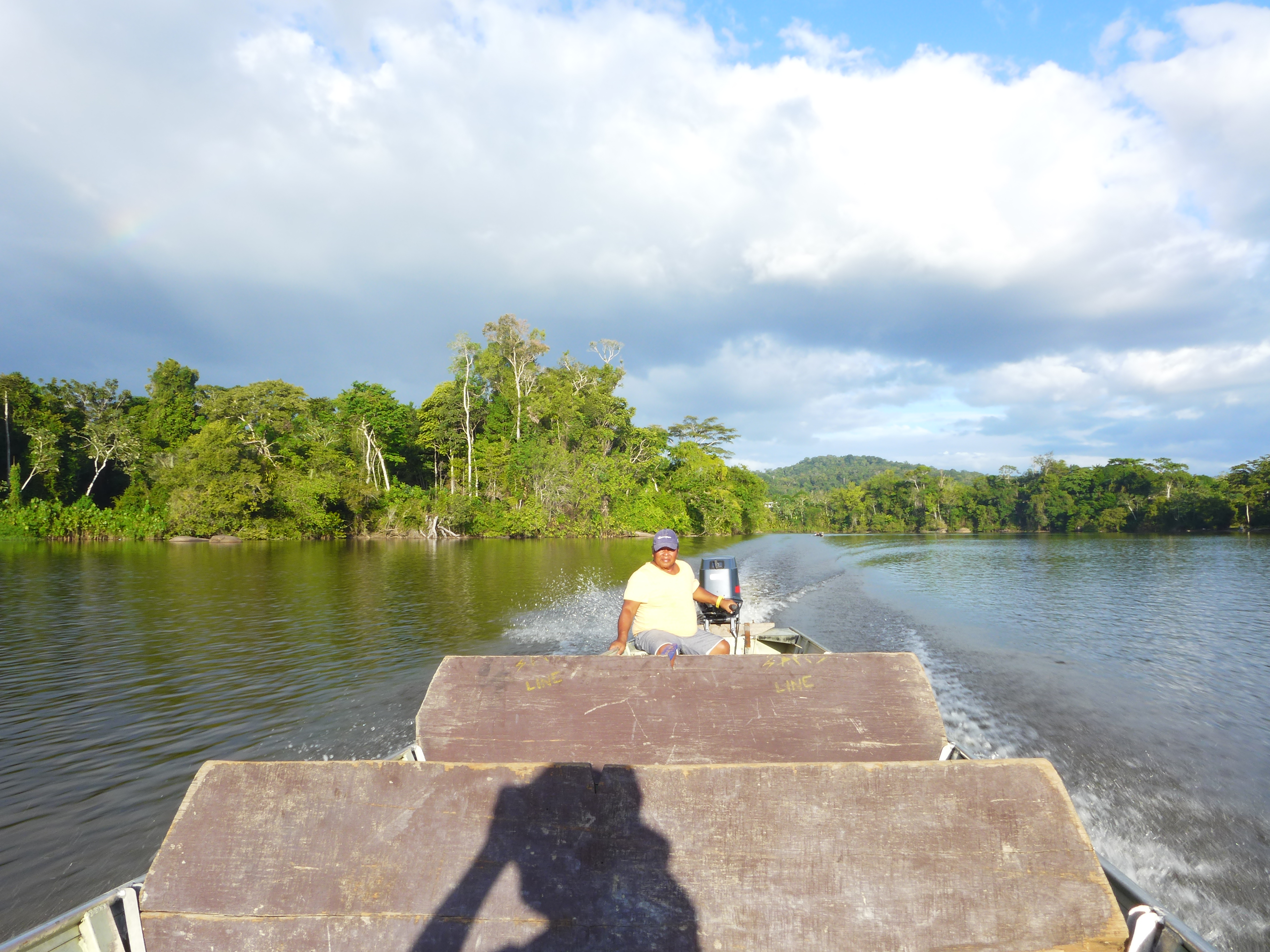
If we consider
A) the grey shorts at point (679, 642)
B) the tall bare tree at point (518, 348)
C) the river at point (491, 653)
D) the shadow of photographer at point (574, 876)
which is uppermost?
the tall bare tree at point (518, 348)

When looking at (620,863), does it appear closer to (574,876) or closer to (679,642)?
(574,876)

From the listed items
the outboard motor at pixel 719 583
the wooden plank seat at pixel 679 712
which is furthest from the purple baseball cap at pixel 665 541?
the outboard motor at pixel 719 583

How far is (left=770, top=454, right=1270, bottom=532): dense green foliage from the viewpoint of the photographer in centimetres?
6812

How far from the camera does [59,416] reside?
156ft

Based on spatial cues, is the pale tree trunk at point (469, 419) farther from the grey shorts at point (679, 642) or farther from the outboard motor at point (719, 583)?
the grey shorts at point (679, 642)

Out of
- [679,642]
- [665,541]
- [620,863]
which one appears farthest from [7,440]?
[620,863]

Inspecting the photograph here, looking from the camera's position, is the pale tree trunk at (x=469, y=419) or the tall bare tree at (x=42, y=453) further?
the pale tree trunk at (x=469, y=419)

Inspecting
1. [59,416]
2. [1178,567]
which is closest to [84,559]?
[59,416]

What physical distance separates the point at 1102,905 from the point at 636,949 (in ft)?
5.60

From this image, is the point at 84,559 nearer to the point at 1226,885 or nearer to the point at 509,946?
the point at 509,946

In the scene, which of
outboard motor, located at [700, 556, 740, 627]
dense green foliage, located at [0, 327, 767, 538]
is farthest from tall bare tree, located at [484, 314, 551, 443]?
outboard motor, located at [700, 556, 740, 627]

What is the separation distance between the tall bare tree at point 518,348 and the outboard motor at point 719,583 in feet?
150

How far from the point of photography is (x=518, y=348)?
54.5m

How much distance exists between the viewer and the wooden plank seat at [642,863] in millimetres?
2262
